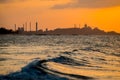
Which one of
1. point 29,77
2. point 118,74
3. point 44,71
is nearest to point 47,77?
point 29,77

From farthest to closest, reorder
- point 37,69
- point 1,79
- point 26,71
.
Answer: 1. point 37,69
2. point 26,71
3. point 1,79

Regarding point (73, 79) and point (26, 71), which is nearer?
point (73, 79)

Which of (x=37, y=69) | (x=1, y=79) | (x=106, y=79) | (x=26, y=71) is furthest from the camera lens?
(x=37, y=69)

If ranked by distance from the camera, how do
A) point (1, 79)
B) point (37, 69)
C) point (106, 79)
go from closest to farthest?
point (1, 79)
point (106, 79)
point (37, 69)

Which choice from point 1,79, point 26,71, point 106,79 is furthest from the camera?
point 26,71

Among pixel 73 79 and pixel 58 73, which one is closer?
pixel 73 79

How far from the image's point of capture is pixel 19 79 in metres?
14.5

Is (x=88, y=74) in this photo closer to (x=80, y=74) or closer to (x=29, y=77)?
(x=80, y=74)

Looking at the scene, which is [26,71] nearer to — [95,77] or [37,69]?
[37,69]

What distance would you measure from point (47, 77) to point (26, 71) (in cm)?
175

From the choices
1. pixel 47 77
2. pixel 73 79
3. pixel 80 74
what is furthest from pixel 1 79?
pixel 80 74

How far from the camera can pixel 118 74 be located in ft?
56.9

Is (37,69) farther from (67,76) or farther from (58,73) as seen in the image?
(67,76)

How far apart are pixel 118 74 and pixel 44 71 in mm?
4227
